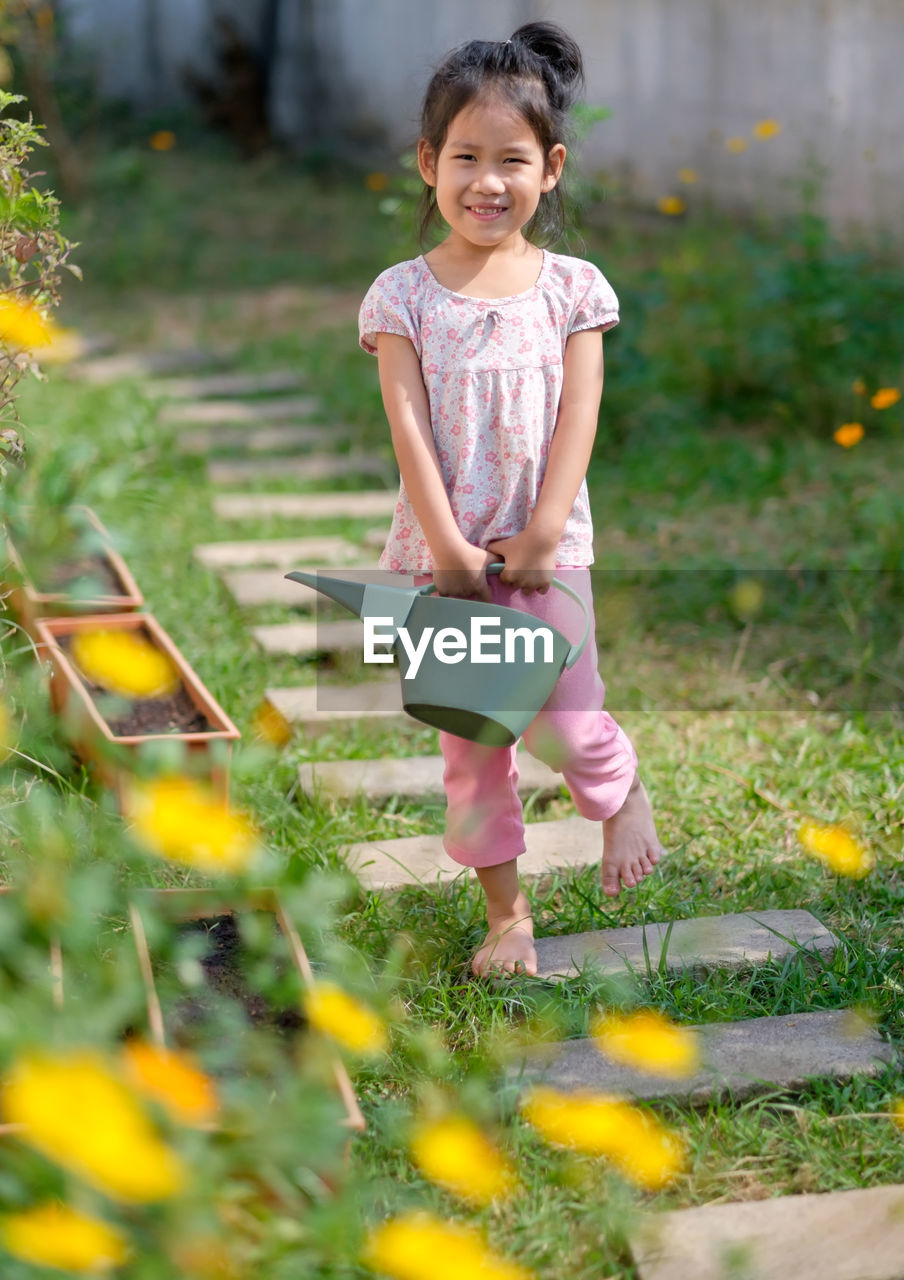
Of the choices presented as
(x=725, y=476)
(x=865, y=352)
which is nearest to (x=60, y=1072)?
(x=725, y=476)

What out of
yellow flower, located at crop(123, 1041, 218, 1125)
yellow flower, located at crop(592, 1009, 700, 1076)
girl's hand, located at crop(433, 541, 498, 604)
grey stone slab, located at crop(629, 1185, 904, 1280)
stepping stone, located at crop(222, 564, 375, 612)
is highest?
girl's hand, located at crop(433, 541, 498, 604)

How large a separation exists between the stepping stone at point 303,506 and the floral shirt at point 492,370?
7.04ft

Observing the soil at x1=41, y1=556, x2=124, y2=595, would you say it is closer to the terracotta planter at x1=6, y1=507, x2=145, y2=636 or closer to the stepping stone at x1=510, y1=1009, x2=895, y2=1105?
the terracotta planter at x1=6, y1=507, x2=145, y2=636

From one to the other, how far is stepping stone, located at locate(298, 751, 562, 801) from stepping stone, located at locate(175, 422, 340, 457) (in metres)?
2.16

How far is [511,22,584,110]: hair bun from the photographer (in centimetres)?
194

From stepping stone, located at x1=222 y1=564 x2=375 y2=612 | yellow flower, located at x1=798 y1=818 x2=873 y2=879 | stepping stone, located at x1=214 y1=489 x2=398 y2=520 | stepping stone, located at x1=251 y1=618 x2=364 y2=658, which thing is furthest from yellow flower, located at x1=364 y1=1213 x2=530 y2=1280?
stepping stone, located at x1=214 y1=489 x2=398 y2=520

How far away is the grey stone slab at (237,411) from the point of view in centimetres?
498

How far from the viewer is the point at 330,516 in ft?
13.6

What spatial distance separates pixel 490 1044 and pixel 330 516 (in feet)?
8.17

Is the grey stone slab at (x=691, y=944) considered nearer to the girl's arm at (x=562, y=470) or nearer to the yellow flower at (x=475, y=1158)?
the yellow flower at (x=475, y=1158)

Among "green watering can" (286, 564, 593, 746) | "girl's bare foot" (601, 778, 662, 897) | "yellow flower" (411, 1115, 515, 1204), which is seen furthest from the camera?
"girl's bare foot" (601, 778, 662, 897)

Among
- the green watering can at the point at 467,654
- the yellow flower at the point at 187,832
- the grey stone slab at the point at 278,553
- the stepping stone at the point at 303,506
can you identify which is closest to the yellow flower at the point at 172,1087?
the yellow flower at the point at 187,832

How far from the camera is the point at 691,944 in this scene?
6.84 feet

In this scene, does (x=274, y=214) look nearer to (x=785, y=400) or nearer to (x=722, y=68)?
(x=722, y=68)
